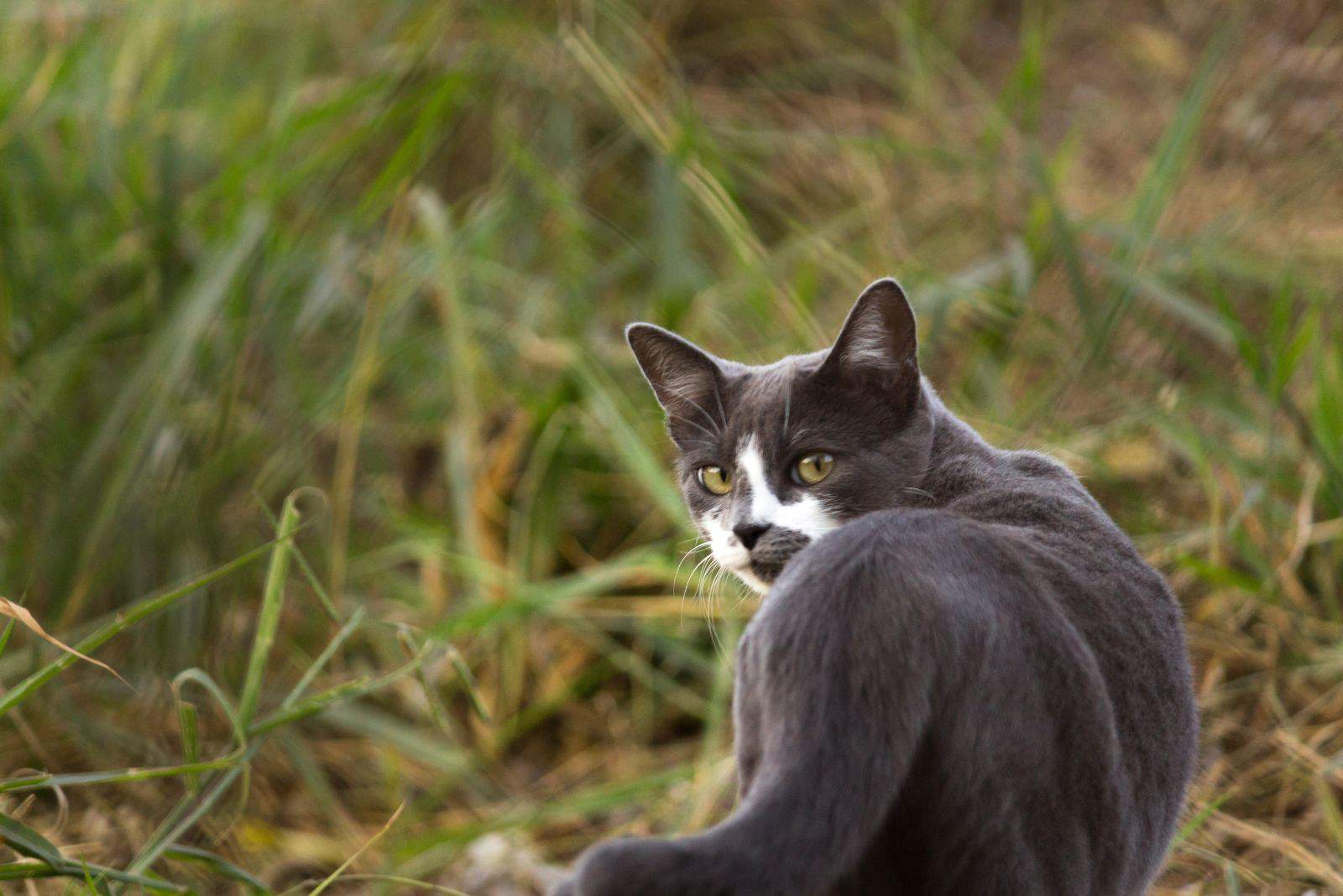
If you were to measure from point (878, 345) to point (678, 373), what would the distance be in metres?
0.25

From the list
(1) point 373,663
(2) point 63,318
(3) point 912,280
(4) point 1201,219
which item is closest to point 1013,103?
(4) point 1201,219

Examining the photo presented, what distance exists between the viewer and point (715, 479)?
4.47ft

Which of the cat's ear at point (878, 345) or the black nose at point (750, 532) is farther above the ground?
the cat's ear at point (878, 345)

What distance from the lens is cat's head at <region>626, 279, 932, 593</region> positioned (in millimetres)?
1252

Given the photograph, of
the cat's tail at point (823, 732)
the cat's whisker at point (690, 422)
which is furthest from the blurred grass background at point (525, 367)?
the cat's tail at point (823, 732)

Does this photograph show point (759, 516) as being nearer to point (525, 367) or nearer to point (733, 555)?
point (733, 555)

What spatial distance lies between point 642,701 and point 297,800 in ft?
2.46

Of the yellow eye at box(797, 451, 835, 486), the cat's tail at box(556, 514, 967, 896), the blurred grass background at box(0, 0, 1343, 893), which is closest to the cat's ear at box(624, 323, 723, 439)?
the yellow eye at box(797, 451, 835, 486)

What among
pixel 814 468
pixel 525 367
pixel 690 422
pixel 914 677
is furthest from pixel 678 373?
pixel 525 367

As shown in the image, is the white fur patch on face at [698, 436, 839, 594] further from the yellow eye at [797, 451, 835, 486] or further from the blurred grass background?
the blurred grass background

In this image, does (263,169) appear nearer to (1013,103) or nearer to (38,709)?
(38,709)

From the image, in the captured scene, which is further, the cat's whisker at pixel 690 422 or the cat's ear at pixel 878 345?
the cat's whisker at pixel 690 422

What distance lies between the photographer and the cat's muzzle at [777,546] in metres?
1.24

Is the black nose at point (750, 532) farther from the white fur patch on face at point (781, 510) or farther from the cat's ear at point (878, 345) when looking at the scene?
the cat's ear at point (878, 345)
